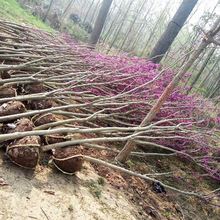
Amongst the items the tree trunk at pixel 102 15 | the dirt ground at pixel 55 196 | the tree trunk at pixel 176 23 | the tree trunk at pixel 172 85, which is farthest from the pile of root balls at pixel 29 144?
the tree trunk at pixel 102 15

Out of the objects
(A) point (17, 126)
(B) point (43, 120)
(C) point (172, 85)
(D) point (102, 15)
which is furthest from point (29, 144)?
(D) point (102, 15)

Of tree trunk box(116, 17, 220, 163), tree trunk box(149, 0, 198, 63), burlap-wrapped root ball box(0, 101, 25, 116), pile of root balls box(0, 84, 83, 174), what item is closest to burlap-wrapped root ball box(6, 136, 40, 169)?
pile of root balls box(0, 84, 83, 174)

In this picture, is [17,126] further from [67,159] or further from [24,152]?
[67,159]

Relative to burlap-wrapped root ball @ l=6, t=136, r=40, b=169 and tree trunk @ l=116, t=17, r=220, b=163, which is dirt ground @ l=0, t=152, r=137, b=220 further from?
tree trunk @ l=116, t=17, r=220, b=163

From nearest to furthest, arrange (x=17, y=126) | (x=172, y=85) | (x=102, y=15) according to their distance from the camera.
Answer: (x=17, y=126)
(x=172, y=85)
(x=102, y=15)

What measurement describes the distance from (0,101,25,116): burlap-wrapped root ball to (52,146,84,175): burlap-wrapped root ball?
0.61 m

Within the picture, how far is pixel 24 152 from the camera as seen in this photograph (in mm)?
1604

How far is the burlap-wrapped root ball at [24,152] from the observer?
1.60 meters

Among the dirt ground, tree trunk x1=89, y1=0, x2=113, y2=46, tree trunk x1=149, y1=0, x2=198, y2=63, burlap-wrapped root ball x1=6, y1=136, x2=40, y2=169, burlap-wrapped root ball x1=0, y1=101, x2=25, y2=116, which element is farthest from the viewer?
tree trunk x1=89, y1=0, x2=113, y2=46

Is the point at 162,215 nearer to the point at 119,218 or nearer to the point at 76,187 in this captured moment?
the point at 119,218

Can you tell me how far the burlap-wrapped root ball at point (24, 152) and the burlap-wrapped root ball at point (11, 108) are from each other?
406 millimetres

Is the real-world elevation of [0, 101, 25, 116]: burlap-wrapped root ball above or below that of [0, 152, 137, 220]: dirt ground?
above

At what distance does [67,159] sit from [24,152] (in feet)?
1.35

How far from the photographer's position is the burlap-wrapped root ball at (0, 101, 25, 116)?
1.89 m
